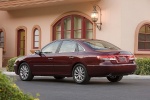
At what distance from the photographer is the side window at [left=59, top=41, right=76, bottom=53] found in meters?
14.5

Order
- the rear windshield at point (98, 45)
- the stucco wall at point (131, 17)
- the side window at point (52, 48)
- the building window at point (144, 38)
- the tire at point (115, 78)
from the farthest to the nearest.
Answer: the building window at point (144, 38), the stucco wall at point (131, 17), the side window at point (52, 48), the tire at point (115, 78), the rear windshield at point (98, 45)

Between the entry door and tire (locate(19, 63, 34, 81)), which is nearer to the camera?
tire (locate(19, 63, 34, 81))

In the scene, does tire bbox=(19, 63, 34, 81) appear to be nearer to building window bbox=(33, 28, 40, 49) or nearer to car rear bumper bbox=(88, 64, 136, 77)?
car rear bumper bbox=(88, 64, 136, 77)

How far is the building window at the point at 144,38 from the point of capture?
2169cm

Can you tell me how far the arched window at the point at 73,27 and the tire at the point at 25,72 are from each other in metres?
7.38

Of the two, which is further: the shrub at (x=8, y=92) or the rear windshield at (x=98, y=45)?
the rear windshield at (x=98, y=45)

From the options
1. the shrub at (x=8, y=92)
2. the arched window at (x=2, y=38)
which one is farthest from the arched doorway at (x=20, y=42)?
the shrub at (x=8, y=92)

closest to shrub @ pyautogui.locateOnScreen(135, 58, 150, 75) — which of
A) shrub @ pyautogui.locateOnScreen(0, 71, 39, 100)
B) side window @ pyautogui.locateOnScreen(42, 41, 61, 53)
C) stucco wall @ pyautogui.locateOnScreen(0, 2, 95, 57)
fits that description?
side window @ pyautogui.locateOnScreen(42, 41, 61, 53)

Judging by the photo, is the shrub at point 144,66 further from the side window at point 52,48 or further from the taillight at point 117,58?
the side window at point 52,48

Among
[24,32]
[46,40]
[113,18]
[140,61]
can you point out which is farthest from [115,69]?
[24,32]

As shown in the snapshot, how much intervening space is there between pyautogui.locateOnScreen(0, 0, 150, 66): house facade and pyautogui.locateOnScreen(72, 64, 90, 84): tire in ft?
24.6

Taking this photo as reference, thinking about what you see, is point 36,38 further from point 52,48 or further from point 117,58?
point 117,58

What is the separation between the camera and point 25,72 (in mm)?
15648

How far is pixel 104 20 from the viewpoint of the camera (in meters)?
21.4
